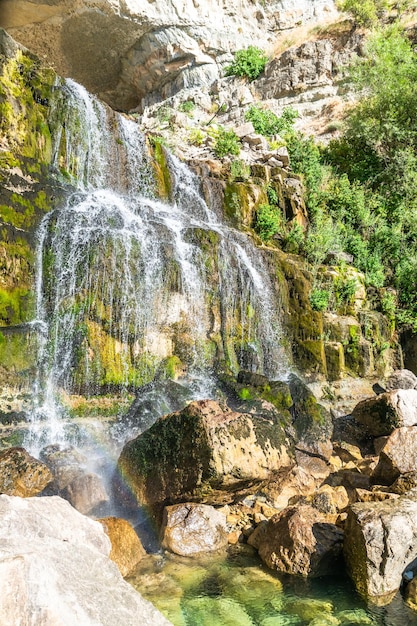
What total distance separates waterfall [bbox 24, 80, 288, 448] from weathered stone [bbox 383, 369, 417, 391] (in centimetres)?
253

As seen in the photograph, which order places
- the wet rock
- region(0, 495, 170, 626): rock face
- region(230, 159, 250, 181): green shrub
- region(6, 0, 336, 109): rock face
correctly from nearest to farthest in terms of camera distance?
region(0, 495, 170, 626): rock face < the wet rock < region(230, 159, 250, 181): green shrub < region(6, 0, 336, 109): rock face

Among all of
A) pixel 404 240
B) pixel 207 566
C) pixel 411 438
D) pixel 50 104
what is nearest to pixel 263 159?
pixel 404 240

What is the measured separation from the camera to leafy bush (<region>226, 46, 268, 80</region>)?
79.9ft

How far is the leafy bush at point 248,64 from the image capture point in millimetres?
24359

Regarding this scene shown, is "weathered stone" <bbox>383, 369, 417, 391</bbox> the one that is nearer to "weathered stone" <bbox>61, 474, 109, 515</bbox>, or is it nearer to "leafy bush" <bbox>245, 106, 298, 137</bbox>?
"weathered stone" <bbox>61, 474, 109, 515</bbox>

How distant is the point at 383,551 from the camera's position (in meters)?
3.92

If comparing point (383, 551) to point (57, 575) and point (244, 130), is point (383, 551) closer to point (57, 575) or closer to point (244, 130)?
point (57, 575)

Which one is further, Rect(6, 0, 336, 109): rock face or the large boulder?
Rect(6, 0, 336, 109): rock face

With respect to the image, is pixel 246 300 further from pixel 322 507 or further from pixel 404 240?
pixel 404 240

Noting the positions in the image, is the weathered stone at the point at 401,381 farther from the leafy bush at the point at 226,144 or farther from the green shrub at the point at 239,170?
the leafy bush at the point at 226,144

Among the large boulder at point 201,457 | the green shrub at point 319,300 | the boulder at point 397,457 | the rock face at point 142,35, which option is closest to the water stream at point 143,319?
the large boulder at point 201,457

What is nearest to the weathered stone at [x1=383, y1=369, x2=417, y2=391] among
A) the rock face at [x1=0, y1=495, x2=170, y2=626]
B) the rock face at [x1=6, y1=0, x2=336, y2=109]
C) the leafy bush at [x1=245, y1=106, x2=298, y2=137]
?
the rock face at [x1=0, y1=495, x2=170, y2=626]

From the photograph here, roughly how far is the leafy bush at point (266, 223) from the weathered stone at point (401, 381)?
18.7 ft

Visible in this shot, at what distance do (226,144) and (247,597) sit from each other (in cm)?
1778
